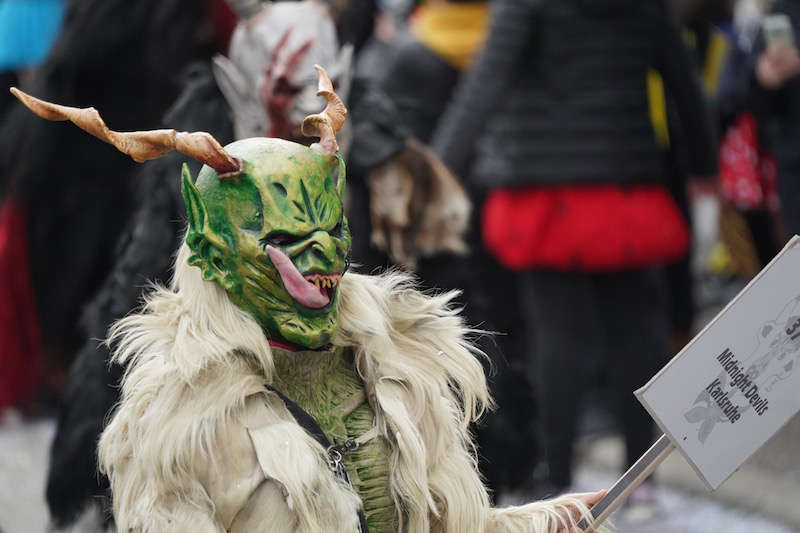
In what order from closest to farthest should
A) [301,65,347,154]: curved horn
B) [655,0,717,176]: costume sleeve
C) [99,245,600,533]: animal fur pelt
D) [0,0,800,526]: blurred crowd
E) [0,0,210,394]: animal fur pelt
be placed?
[99,245,600,533]: animal fur pelt, [301,65,347,154]: curved horn, [0,0,800,526]: blurred crowd, [655,0,717,176]: costume sleeve, [0,0,210,394]: animal fur pelt

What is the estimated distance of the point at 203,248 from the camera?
277cm

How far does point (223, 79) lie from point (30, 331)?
2.41 meters

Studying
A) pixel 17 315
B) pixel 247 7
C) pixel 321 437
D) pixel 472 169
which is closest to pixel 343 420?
pixel 321 437

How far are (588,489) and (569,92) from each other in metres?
1.36

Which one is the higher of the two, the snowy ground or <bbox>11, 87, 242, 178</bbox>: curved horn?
<bbox>11, 87, 242, 178</bbox>: curved horn

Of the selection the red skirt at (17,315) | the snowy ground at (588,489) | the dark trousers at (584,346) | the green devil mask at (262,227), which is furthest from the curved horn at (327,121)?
the red skirt at (17,315)

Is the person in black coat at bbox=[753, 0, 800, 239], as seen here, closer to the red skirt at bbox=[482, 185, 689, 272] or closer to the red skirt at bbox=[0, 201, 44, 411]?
the red skirt at bbox=[482, 185, 689, 272]

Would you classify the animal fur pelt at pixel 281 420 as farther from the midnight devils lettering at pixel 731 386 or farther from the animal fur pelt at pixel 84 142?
the animal fur pelt at pixel 84 142

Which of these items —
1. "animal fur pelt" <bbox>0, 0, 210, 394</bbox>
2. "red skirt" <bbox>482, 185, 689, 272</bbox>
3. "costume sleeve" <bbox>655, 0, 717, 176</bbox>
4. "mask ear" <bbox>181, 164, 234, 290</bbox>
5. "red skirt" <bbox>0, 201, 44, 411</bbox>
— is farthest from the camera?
"red skirt" <bbox>0, 201, 44, 411</bbox>

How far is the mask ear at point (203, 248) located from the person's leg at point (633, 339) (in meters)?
2.49

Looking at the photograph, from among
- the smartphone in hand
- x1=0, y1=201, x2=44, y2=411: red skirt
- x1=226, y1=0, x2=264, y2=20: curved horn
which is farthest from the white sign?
x1=0, y1=201, x2=44, y2=411: red skirt

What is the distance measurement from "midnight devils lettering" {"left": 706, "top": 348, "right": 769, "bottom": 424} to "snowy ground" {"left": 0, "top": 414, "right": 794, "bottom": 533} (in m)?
2.19

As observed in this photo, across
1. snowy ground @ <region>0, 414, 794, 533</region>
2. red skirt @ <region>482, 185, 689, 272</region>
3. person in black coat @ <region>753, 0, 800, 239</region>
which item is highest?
person in black coat @ <region>753, 0, 800, 239</region>

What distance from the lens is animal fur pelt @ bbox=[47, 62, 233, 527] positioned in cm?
395
